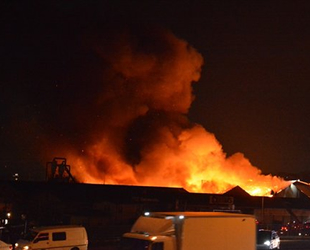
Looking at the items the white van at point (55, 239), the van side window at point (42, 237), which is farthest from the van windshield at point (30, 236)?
the van side window at point (42, 237)

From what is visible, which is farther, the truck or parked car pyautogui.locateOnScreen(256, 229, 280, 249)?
parked car pyautogui.locateOnScreen(256, 229, 280, 249)

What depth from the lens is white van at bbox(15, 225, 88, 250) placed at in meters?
24.8

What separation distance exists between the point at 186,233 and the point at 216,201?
3893 centimetres

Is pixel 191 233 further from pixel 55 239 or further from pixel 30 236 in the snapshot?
pixel 30 236

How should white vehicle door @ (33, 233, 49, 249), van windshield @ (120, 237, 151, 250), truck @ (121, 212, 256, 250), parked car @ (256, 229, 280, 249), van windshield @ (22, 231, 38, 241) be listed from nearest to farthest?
van windshield @ (120, 237, 151, 250), truck @ (121, 212, 256, 250), white vehicle door @ (33, 233, 49, 249), van windshield @ (22, 231, 38, 241), parked car @ (256, 229, 280, 249)

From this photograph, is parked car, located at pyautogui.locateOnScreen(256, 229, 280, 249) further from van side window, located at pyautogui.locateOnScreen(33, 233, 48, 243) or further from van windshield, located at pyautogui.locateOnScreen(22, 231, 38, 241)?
van windshield, located at pyautogui.locateOnScreen(22, 231, 38, 241)


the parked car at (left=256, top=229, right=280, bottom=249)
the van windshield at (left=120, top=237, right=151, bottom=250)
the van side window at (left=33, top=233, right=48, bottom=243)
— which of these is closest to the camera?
the van windshield at (left=120, top=237, right=151, bottom=250)

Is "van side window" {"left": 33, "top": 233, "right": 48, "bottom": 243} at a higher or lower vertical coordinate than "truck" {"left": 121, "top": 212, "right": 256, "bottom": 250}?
lower

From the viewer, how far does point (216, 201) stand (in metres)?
54.6

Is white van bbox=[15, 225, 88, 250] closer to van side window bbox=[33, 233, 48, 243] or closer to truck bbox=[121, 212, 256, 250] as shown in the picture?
van side window bbox=[33, 233, 48, 243]

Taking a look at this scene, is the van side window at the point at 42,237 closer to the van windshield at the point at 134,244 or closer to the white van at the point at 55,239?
the white van at the point at 55,239

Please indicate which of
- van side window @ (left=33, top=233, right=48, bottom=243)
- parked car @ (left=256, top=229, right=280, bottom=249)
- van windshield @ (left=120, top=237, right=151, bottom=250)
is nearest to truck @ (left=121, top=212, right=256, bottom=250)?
van windshield @ (left=120, top=237, right=151, bottom=250)

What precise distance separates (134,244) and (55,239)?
9.89 meters

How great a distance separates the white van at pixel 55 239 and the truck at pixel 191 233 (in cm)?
890
